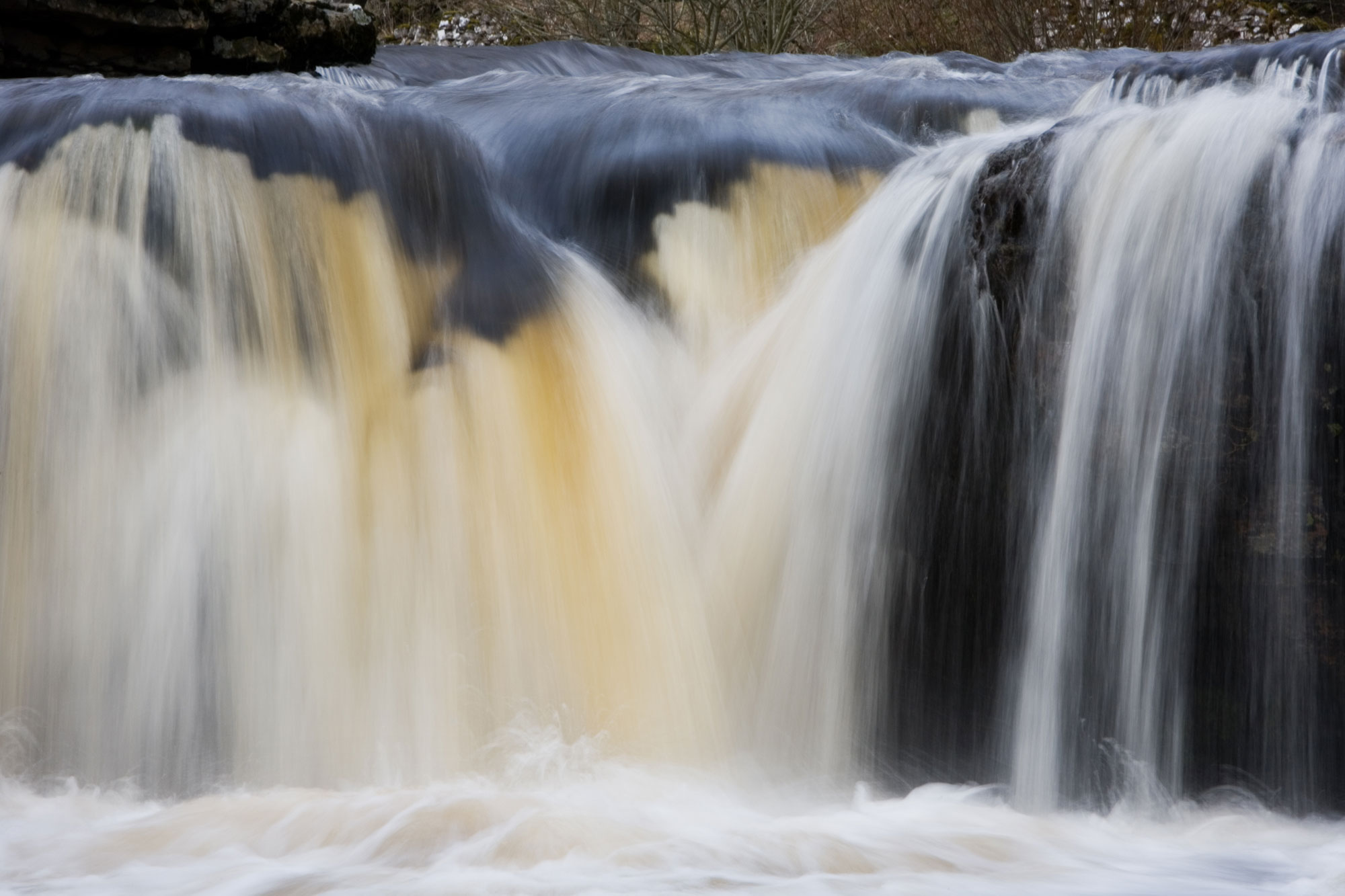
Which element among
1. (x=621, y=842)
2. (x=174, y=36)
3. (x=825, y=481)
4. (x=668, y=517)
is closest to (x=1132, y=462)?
(x=825, y=481)

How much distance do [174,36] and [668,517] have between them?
3698 mm

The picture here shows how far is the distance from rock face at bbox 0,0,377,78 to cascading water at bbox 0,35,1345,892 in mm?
1761

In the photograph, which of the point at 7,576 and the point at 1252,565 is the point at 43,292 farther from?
the point at 1252,565

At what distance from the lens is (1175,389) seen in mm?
2902

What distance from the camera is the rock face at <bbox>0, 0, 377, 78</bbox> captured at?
215 inches

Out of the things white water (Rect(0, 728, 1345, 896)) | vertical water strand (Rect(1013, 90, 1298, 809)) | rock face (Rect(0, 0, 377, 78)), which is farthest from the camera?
rock face (Rect(0, 0, 377, 78))

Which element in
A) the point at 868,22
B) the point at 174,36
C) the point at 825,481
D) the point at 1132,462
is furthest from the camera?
the point at 868,22

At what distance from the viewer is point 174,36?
18.9 feet

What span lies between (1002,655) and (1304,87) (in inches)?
63.1

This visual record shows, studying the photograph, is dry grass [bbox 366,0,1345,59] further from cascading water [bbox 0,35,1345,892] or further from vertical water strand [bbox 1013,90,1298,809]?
vertical water strand [bbox 1013,90,1298,809]

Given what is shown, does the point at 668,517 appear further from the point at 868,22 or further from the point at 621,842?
the point at 868,22

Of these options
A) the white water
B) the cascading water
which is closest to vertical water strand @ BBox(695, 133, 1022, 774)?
the cascading water

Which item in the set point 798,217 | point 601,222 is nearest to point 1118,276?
point 798,217

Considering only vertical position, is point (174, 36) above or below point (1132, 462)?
above
